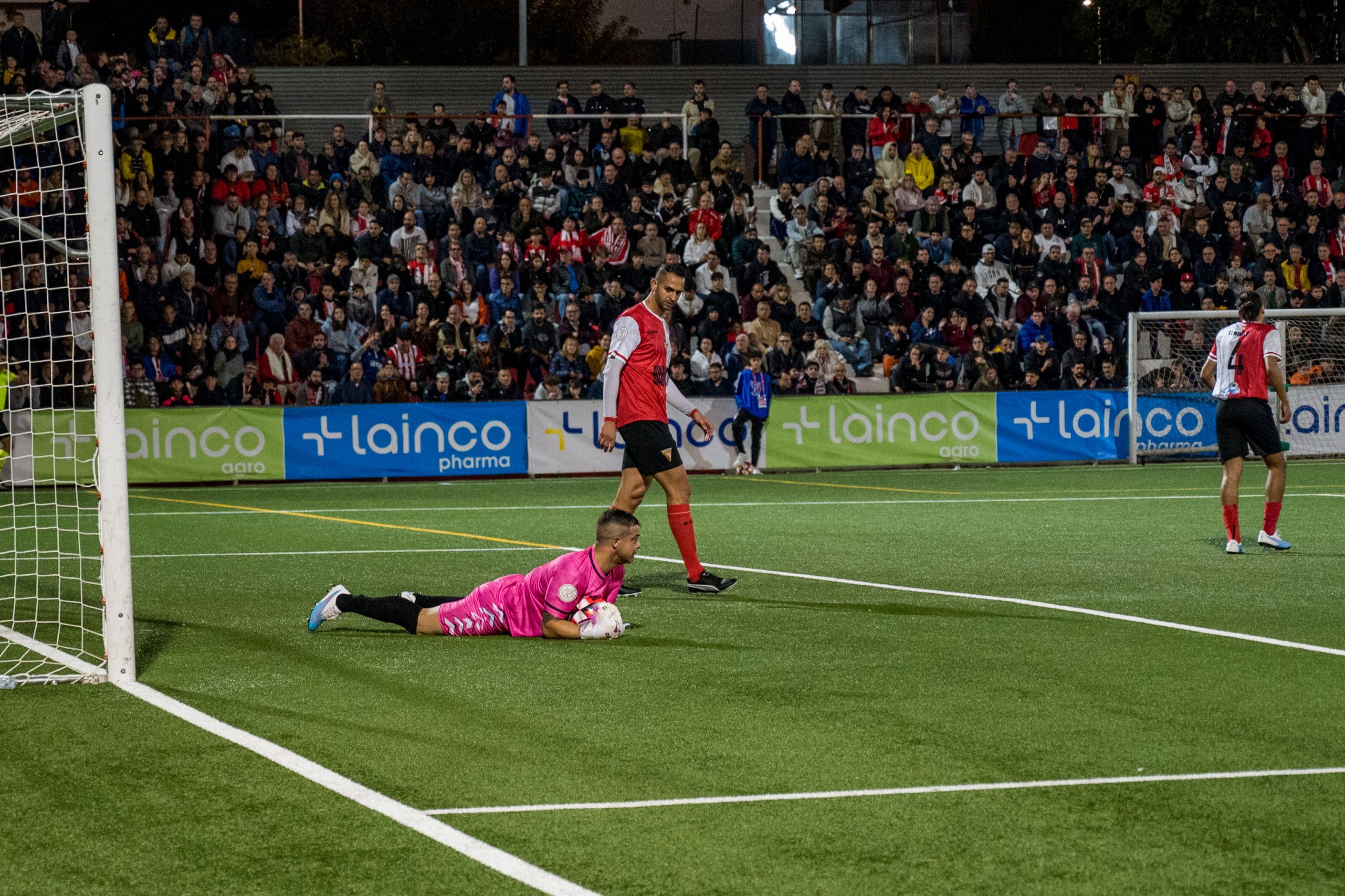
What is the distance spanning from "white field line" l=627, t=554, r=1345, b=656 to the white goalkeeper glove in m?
2.53

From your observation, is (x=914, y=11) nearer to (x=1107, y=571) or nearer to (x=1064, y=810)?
(x=1107, y=571)

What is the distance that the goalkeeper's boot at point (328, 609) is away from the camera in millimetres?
8117

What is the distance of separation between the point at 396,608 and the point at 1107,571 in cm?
505

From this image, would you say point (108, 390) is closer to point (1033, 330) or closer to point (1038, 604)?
point (1038, 604)

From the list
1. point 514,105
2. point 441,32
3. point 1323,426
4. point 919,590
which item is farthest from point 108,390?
point 441,32

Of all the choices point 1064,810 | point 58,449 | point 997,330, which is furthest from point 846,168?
point 1064,810

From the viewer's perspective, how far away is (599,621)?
7.87 meters

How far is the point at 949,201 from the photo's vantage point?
1027 inches

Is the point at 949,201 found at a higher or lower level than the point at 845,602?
higher

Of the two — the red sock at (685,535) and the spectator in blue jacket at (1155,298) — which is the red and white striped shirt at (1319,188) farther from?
the red sock at (685,535)

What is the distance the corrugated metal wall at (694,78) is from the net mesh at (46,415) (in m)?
7.80

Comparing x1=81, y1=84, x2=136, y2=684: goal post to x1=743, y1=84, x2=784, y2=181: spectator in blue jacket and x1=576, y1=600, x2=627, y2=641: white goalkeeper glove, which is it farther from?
x1=743, y1=84, x2=784, y2=181: spectator in blue jacket

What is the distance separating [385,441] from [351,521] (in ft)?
20.0

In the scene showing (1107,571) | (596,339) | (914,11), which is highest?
(914,11)
